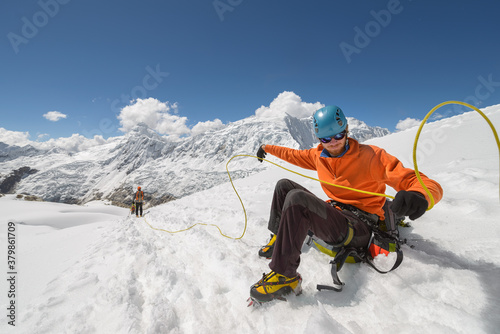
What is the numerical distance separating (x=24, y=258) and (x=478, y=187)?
289 inches

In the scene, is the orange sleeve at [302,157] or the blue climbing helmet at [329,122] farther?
the orange sleeve at [302,157]

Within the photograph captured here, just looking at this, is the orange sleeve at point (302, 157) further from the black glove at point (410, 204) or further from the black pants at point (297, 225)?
the black glove at point (410, 204)

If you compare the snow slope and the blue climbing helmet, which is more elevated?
the blue climbing helmet

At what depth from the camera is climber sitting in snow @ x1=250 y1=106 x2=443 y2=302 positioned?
1808 millimetres

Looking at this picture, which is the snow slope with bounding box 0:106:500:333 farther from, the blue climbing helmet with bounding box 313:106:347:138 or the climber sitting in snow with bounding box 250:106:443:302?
the blue climbing helmet with bounding box 313:106:347:138

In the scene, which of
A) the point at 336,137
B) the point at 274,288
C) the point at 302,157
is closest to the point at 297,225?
the point at 274,288

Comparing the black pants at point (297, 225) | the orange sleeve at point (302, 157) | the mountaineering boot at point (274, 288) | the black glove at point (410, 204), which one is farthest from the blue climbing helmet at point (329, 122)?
the mountaineering boot at point (274, 288)

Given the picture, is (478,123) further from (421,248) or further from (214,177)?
(214,177)

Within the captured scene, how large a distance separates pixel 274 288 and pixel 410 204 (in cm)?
124

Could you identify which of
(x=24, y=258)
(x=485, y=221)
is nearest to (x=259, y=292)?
(x=485, y=221)

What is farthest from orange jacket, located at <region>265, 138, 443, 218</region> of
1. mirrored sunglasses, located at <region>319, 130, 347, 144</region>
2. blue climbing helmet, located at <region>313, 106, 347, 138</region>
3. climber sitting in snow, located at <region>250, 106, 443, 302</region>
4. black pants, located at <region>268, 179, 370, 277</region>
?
black pants, located at <region>268, 179, 370, 277</region>

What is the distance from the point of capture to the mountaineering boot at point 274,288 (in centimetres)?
184

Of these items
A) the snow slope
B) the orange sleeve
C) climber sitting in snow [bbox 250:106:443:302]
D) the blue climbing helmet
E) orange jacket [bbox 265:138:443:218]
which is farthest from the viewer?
the orange sleeve

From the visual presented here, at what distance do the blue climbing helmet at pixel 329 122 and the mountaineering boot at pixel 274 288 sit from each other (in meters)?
1.49
